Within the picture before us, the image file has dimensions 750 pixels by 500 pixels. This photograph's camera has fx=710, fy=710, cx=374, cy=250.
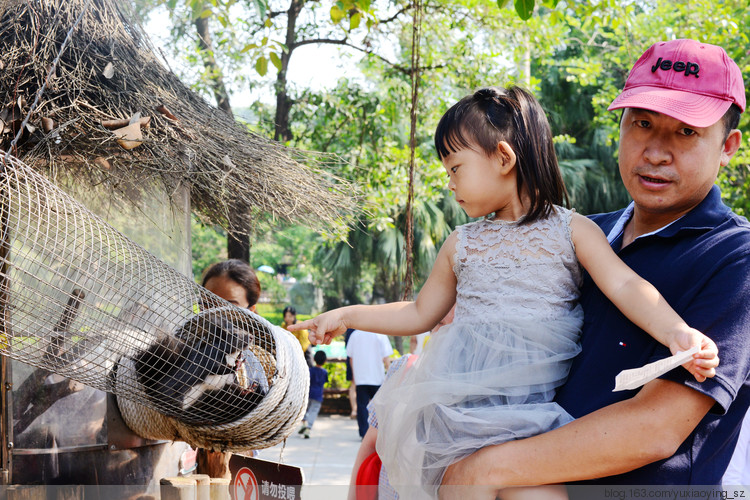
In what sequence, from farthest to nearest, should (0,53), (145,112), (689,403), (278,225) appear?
(278,225) → (145,112) → (0,53) → (689,403)

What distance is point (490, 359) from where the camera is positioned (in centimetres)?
186

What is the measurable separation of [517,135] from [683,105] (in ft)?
1.61

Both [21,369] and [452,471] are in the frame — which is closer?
[452,471]

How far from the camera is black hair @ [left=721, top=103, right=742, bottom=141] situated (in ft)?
5.75

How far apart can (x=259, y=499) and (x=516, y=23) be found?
23.1 ft

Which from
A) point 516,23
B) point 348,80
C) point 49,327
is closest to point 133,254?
point 49,327

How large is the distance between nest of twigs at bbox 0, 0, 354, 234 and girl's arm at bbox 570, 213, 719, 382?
1.93m

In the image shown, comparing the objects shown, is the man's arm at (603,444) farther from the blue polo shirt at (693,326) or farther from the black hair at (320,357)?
the black hair at (320,357)

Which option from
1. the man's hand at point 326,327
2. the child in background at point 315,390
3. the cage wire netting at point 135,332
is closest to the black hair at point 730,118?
the man's hand at point 326,327

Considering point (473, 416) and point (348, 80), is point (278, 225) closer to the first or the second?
point (473, 416)

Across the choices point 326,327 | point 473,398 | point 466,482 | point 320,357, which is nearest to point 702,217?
point 473,398

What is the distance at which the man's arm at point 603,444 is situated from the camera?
150 cm

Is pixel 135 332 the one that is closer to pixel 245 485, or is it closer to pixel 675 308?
pixel 245 485

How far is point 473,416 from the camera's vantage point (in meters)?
1.73
